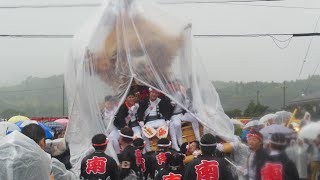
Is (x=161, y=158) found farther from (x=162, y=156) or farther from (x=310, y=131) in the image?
(x=310, y=131)

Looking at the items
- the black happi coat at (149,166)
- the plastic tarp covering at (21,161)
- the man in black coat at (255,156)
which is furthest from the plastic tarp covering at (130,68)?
the plastic tarp covering at (21,161)

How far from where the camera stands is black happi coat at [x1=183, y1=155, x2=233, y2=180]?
18.8 ft

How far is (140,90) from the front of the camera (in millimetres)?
10305

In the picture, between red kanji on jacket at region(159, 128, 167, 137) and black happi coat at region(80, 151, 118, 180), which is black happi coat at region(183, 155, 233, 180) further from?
red kanji on jacket at region(159, 128, 167, 137)

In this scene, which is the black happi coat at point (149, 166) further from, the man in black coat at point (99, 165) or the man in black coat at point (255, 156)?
the man in black coat at point (255, 156)

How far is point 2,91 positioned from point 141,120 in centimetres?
6820

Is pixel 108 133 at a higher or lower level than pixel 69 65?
lower

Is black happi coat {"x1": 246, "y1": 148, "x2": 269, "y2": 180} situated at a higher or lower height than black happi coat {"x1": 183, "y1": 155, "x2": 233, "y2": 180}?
higher

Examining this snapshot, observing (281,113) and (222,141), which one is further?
(222,141)

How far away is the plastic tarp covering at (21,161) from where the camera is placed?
345 cm

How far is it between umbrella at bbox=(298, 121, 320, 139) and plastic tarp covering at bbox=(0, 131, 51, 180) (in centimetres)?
282

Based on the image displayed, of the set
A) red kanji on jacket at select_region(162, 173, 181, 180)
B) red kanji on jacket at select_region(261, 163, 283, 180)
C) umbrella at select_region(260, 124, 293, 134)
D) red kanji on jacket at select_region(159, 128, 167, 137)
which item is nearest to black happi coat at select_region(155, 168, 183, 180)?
red kanji on jacket at select_region(162, 173, 181, 180)

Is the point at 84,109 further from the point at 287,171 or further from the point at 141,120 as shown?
the point at 287,171

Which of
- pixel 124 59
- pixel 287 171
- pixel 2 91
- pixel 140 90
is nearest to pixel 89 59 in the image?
pixel 124 59
